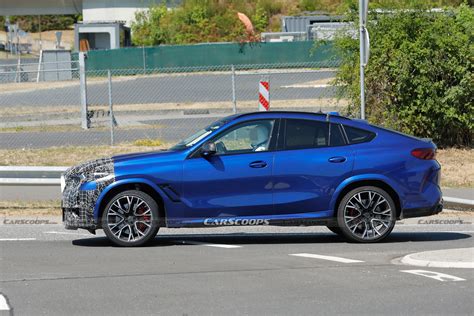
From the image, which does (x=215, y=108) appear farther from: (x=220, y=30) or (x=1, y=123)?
(x=220, y=30)

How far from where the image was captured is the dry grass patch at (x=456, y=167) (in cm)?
1636

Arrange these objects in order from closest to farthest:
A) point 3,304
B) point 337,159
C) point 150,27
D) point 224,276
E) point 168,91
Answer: point 3,304 < point 224,276 < point 337,159 < point 168,91 < point 150,27

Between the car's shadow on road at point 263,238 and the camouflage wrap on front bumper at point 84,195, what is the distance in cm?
50

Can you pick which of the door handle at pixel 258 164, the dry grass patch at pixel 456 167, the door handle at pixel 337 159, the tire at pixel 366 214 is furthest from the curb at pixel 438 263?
the dry grass patch at pixel 456 167

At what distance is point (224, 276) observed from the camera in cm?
872

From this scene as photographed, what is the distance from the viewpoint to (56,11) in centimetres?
6241

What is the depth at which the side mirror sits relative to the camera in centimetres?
1038

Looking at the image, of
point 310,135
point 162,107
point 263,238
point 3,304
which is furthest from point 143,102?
point 3,304

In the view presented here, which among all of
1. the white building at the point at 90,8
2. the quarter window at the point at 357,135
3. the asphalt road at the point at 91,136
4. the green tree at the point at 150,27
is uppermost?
the white building at the point at 90,8

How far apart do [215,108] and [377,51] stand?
12.8 m

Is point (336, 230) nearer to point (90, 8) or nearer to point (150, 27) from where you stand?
point (150, 27)

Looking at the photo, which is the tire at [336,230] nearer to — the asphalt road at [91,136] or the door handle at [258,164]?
the door handle at [258,164]

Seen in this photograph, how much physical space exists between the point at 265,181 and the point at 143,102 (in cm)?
2489

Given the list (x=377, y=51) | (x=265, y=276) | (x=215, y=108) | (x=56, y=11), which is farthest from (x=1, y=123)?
(x=56, y=11)
